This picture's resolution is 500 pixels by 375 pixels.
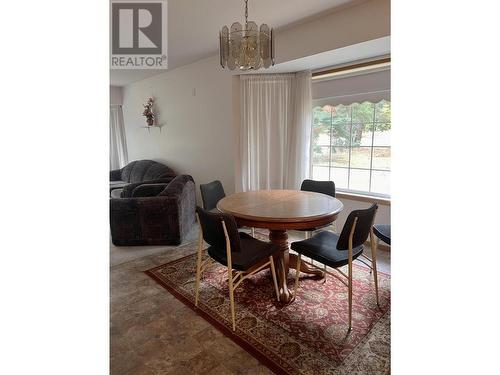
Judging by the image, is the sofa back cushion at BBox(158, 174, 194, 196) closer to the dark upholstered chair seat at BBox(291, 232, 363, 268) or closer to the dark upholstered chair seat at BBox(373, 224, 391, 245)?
the dark upholstered chair seat at BBox(291, 232, 363, 268)

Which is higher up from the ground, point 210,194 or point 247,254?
point 210,194

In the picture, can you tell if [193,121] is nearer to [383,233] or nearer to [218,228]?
[218,228]

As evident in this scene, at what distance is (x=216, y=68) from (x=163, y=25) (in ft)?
3.83

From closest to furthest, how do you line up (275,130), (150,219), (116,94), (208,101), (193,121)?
1. (150,219)
2. (275,130)
3. (208,101)
4. (193,121)
5. (116,94)

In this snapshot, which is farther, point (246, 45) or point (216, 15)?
point (216, 15)

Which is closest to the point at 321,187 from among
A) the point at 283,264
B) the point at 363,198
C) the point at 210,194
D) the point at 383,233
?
the point at 363,198

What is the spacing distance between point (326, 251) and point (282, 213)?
1.34ft

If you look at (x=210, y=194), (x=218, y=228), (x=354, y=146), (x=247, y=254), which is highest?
(x=354, y=146)

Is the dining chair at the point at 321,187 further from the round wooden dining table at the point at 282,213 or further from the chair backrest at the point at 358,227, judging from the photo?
the chair backrest at the point at 358,227

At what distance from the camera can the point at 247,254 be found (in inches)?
82.1

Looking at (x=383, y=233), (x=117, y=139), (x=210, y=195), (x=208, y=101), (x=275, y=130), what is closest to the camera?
(x=383, y=233)

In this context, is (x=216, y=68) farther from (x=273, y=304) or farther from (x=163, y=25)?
(x=273, y=304)

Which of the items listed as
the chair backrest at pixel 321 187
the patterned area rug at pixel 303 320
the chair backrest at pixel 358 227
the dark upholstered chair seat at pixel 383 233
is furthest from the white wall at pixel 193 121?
the chair backrest at pixel 358 227
